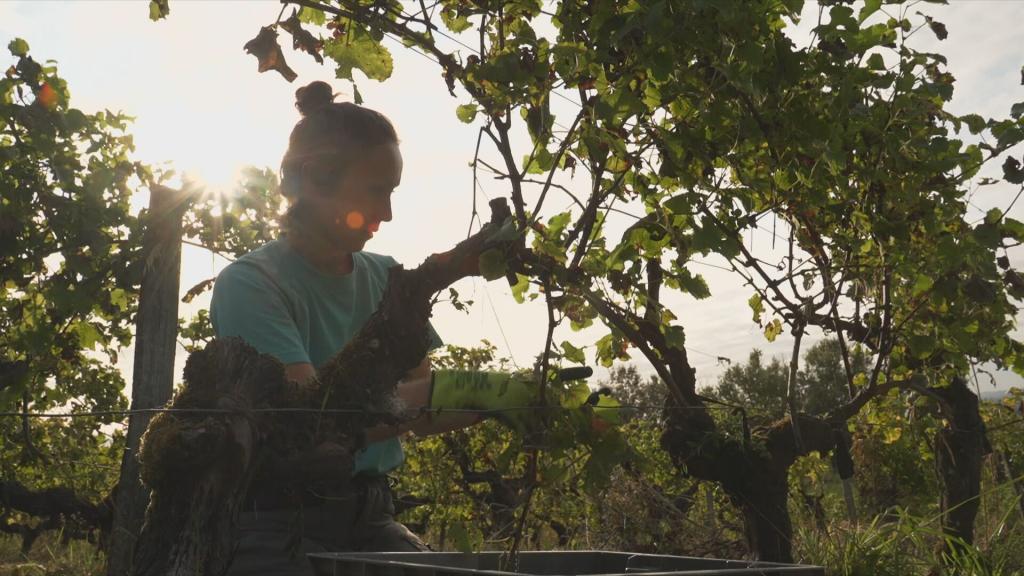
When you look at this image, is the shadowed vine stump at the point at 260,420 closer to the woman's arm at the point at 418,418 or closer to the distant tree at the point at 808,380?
the woman's arm at the point at 418,418

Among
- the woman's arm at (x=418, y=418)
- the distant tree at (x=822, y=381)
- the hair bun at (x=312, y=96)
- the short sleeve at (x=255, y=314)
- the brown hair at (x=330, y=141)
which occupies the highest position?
the distant tree at (x=822, y=381)

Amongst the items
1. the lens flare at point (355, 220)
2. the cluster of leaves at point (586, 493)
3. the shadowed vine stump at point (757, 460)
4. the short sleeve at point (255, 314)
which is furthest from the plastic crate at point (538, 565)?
the lens flare at point (355, 220)

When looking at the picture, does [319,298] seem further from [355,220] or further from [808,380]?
[808,380]

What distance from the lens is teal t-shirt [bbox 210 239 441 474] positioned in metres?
2.36

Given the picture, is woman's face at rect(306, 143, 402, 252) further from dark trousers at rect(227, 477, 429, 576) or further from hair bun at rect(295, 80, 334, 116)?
dark trousers at rect(227, 477, 429, 576)

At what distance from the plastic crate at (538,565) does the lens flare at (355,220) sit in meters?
0.98

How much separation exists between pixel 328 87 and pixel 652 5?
1.25 metres

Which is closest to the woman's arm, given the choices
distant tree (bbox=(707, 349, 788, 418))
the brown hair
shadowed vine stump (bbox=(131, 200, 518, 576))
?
shadowed vine stump (bbox=(131, 200, 518, 576))

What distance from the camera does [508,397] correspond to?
2348mm

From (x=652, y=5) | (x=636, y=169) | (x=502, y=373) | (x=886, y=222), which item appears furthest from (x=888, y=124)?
(x=502, y=373)

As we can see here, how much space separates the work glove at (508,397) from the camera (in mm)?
2105

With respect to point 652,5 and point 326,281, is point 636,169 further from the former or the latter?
point 326,281

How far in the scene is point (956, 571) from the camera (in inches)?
164

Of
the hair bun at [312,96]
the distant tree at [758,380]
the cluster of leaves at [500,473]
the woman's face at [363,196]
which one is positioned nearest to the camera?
the cluster of leaves at [500,473]
